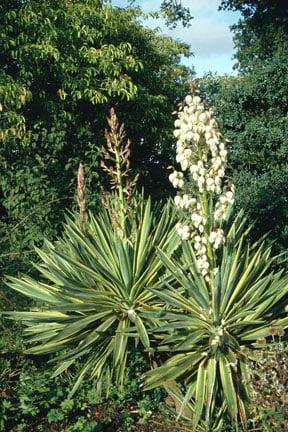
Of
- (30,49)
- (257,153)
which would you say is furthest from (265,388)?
(30,49)

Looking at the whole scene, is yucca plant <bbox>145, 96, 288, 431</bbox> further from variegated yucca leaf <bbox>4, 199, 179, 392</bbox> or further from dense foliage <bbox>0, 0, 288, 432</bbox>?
variegated yucca leaf <bbox>4, 199, 179, 392</bbox>

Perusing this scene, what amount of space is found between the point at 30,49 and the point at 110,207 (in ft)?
13.0

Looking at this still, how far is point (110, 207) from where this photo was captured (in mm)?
5375

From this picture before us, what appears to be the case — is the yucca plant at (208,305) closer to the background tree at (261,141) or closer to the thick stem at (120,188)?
the thick stem at (120,188)

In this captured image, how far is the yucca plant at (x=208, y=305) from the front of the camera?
4305mm

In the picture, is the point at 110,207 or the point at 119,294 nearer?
the point at 119,294

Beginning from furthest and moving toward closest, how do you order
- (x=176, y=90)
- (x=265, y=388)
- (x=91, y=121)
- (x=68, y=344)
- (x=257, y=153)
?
(x=176, y=90), (x=91, y=121), (x=257, y=153), (x=68, y=344), (x=265, y=388)

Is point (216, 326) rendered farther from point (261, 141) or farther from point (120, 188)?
point (261, 141)

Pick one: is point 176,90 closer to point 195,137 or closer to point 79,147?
point 79,147

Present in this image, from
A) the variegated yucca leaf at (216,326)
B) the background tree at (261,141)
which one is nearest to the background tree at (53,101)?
the background tree at (261,141)

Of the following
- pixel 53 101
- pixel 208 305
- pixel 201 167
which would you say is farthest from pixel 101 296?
pixel 53 101

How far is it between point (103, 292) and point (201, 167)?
47.8 inches

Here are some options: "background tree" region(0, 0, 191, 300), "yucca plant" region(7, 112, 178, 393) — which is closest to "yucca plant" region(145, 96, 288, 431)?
"yucca plant" region(7, 112, 178, 393)

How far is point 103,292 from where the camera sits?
4895 millimetres
